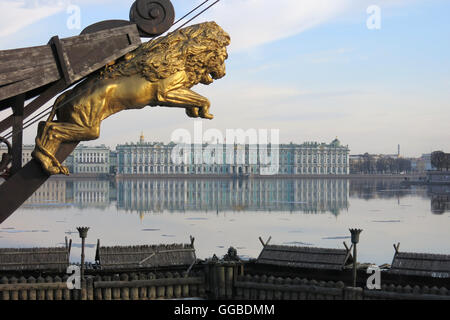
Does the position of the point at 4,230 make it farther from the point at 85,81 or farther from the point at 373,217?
the point at 85,81

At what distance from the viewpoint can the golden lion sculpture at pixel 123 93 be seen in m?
4.81

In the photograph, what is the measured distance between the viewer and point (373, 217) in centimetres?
2938

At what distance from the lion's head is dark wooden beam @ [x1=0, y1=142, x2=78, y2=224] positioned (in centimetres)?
84

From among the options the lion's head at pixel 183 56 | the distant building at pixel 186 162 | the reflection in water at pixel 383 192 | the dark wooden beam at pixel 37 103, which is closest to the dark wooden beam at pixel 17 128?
the dark wooden beam at pixel 37 103

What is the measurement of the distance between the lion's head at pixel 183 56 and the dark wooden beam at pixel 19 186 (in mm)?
841

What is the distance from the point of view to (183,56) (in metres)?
5.07

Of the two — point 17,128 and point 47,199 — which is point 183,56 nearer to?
point 17,128

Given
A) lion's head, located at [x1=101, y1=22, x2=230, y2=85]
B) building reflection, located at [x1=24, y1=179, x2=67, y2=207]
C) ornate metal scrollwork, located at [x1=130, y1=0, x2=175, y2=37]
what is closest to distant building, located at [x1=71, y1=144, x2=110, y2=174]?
building reflection, located at [x1=24, y1=179, x2=67, y2=207]

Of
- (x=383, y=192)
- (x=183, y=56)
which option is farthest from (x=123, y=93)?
(x=383, y=192)

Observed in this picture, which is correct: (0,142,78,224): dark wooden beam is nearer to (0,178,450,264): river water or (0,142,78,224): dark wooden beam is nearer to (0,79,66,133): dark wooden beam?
(0,79,66,133): dark wooden beam

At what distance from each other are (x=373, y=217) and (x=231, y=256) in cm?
2127

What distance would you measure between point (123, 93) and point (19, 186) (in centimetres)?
100

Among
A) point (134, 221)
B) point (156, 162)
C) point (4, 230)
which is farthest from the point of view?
point (156, 162)
